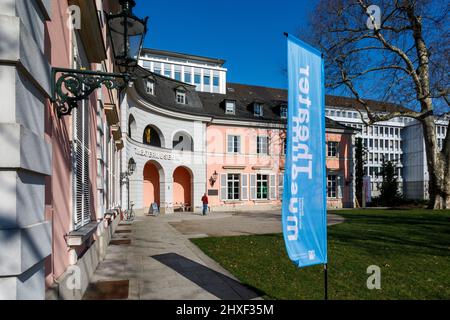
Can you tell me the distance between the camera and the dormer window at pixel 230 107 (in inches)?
1141

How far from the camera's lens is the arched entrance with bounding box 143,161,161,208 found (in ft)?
82.4

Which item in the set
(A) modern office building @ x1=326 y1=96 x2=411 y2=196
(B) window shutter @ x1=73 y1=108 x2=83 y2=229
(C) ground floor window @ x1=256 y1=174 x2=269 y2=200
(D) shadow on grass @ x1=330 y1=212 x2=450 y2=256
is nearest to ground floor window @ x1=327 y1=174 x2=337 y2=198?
(C) ground floor window @ x1=256 y1=174 x2=269 y2=200

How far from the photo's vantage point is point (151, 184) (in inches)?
998

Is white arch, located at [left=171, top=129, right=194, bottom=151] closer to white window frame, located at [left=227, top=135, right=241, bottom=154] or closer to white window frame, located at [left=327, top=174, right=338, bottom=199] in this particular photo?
white window frame, located at [left=227, top=135, right=241, bottom=154]

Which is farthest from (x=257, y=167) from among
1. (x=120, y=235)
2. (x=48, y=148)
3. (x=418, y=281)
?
(x=48, y=148)

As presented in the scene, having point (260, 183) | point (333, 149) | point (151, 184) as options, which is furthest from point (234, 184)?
point (333, 149)

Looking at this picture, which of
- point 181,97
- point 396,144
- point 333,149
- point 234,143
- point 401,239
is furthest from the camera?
point 396,144

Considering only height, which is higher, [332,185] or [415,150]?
[415,150]

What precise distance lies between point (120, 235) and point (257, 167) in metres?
18.4

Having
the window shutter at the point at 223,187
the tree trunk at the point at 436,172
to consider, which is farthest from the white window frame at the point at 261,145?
the tree trunk at the point at 436,172

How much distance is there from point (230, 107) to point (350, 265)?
23556mm

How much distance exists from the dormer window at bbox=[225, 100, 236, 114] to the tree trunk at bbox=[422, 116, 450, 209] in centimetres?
1458

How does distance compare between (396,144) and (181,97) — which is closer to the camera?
(181,97)

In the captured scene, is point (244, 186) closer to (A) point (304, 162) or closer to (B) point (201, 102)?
(B) point (201, 102)
